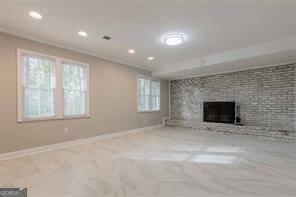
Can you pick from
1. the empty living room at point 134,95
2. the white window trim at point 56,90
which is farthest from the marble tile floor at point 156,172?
the white window trim at point 56,90

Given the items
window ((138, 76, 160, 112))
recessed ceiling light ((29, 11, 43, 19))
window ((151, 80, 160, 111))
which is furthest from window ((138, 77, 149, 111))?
recessed ceiling light ((29, 11, 43, 19))

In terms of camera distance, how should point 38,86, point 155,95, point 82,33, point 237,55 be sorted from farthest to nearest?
1. point 155,95
2. point 237,55
3. point 38,86
4. point 82,33

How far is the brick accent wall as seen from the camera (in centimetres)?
534

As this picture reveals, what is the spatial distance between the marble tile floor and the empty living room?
0.07ft

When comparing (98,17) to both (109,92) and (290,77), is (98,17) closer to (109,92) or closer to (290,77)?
(109,92)

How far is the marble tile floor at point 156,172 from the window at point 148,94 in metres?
2.95

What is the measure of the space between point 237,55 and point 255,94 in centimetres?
197

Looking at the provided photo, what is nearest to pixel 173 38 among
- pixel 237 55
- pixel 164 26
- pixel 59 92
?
pixel 164 26

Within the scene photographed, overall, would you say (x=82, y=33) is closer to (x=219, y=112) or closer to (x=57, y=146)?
(x=57, y=146)

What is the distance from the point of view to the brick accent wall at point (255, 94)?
5340mm

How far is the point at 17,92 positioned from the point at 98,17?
7.86ft

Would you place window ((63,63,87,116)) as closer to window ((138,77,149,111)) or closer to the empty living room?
the empty living room

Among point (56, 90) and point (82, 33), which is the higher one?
point (82, 33)

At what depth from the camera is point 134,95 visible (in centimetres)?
652
